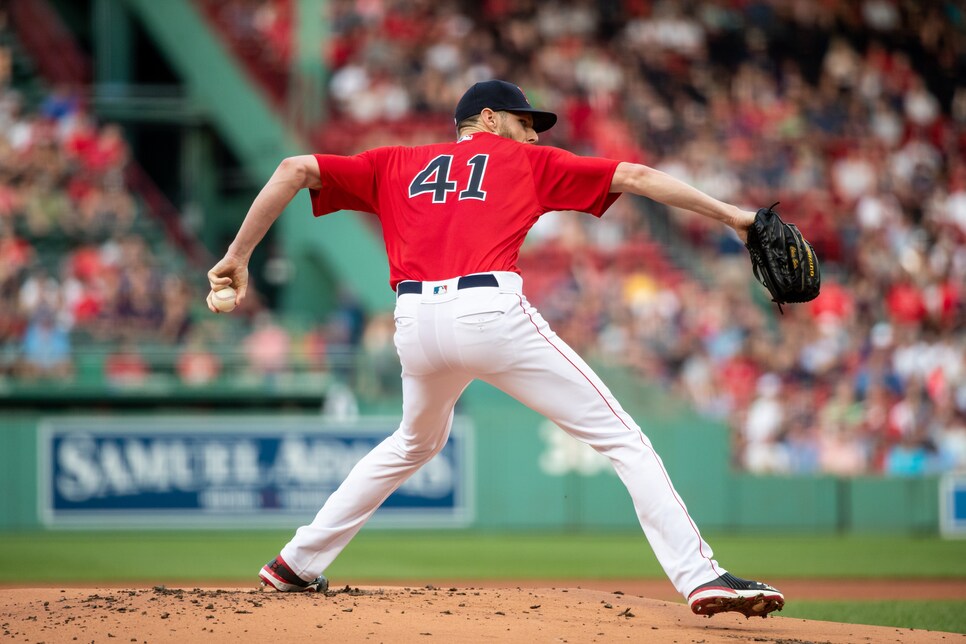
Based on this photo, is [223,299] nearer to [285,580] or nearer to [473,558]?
[285,580]

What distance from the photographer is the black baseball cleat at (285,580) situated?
217 inches

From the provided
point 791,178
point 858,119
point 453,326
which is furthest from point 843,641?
point 858,119

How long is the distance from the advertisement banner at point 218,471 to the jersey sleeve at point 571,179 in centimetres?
803

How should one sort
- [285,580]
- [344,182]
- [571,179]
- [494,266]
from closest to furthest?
[494,266] < [571,179] < [344,182] < [285,580]

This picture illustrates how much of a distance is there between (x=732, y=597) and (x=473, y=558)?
6.18m

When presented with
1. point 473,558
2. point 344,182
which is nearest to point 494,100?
point 344,182

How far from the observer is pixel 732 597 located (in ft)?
15.8

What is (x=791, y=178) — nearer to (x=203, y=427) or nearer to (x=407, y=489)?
(x=407, y=489)

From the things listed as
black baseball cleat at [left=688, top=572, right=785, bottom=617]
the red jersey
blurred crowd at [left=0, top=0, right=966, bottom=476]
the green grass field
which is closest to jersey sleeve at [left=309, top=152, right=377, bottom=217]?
the red jersey

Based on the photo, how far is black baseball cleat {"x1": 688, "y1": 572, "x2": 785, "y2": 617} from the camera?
4809 millimetres

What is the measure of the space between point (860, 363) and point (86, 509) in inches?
336

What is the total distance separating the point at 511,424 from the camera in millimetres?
13188

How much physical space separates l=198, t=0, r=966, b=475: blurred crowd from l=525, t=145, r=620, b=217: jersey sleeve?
854 centimetres

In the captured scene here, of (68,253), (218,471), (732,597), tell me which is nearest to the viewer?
(732,597)
